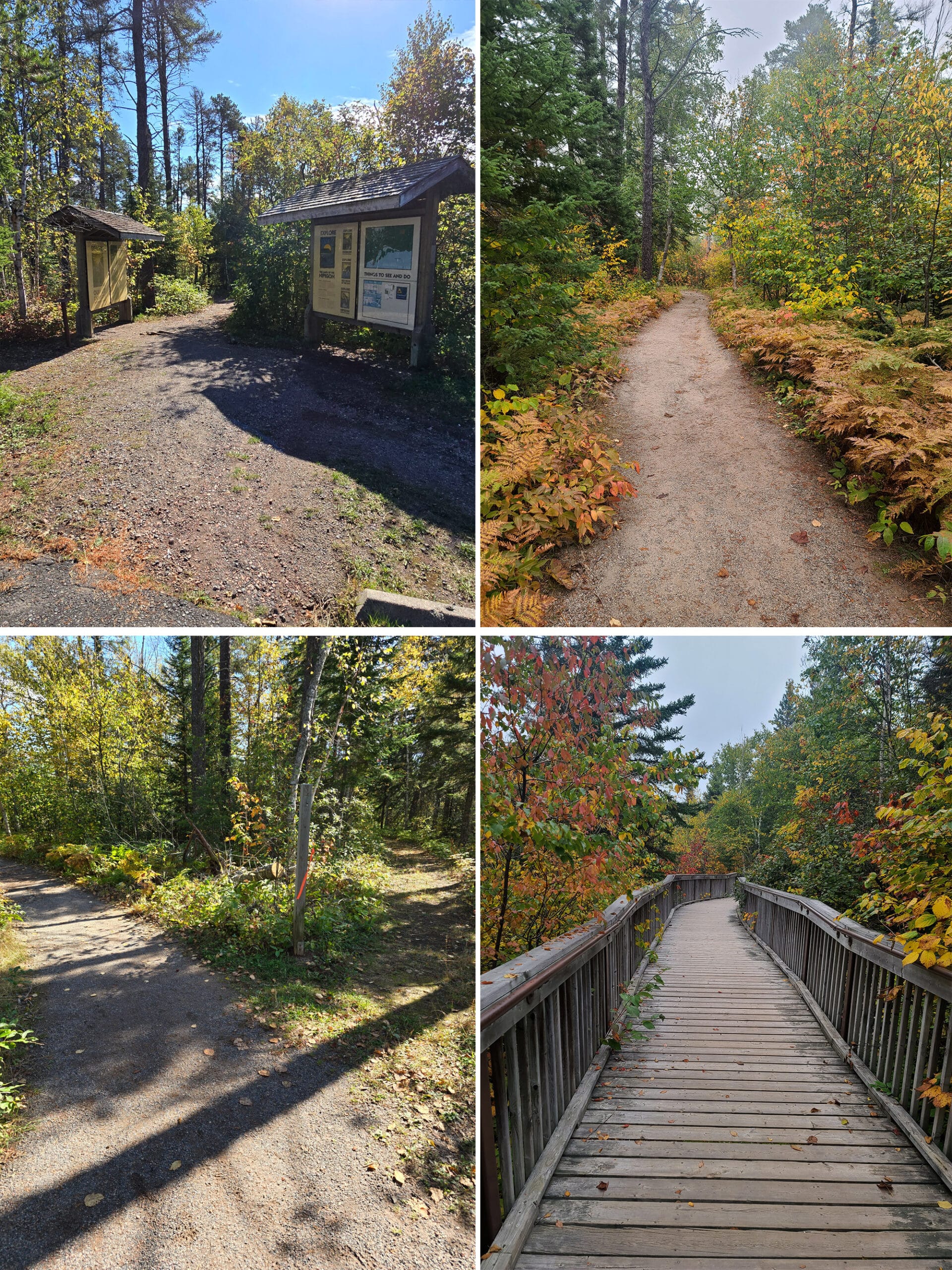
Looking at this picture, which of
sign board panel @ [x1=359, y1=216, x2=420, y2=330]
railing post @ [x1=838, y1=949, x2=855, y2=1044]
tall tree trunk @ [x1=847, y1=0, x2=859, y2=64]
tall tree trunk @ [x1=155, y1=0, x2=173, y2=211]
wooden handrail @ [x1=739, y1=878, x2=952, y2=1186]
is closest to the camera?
wooden handrail @ [x1=739, y1=878, x2=952, y2=1186]

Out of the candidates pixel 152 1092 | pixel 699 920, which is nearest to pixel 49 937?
pixel 152 1092

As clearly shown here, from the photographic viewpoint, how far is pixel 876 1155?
3.11m

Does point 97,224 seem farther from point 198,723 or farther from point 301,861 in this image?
point 301,861

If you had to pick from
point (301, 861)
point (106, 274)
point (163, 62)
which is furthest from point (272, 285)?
point (301, 861)

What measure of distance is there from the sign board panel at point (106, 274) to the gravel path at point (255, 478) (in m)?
1.23

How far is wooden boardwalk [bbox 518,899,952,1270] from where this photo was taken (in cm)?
237

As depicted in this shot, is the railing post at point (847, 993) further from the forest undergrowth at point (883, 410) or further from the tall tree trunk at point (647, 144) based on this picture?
the tall tree trunk at point (647, 144)

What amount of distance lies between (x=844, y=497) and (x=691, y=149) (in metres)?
14.4

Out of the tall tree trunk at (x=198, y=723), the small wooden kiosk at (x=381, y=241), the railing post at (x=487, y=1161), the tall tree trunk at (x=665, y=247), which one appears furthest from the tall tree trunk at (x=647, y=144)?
the railing post at (x=487, y=1161)

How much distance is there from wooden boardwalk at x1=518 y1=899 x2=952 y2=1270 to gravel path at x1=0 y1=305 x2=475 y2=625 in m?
3.44

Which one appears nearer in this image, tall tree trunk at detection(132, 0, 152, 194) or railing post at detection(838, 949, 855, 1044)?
railing post at detection(838, 949, 855, 1044)

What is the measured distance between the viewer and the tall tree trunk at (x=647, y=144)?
12.1 meters

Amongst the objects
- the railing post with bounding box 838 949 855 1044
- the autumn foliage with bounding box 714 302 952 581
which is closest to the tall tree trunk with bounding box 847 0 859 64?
the autumn foliage with bounding box 714 302 952 581

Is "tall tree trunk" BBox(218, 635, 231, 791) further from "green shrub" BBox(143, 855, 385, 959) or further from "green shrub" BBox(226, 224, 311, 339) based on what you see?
"green shrub" BBox(226, 224, 311, 339)
